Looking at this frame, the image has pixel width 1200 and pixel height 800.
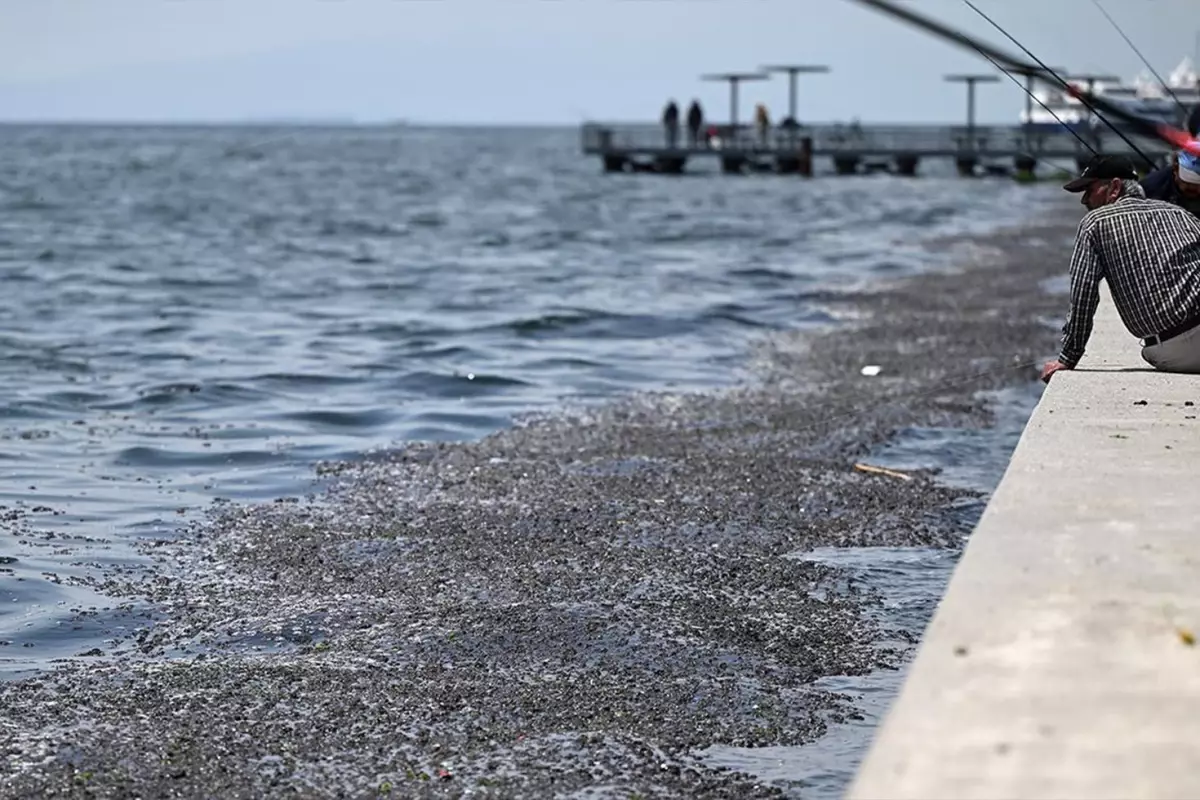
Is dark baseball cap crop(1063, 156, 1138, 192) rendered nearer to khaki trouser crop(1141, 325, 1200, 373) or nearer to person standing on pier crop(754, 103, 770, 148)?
khaki trouser crop(1141, 325, 1200, 373)

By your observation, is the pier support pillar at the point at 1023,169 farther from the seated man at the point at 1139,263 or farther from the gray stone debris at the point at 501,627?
the seated man at the point at 1139,263

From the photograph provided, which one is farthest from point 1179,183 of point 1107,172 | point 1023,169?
point 1023,169

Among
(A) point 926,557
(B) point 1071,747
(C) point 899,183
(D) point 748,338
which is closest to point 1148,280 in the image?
(A) point 926,557

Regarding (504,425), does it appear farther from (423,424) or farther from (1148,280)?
(1148,280)

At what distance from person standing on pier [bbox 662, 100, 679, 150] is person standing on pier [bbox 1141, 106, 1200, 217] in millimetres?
54278

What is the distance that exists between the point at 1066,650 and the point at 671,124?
60856 millimetres

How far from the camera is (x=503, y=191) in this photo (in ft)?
182

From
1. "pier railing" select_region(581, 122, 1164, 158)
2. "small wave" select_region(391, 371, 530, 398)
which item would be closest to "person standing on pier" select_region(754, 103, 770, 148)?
"pier railing" select_region(581, 122, 1164, 158)

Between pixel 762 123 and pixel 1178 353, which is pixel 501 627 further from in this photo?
pixel 762 123

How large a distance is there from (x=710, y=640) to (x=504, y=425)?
5.33m

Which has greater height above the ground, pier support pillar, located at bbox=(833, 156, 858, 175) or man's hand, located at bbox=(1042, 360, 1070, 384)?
man's hand, located at bbox=(1042, 360, 1070, 384)

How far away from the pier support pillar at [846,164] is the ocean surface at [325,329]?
17631mm

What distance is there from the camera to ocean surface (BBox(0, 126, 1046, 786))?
961cm

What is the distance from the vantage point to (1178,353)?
7.49 meters
